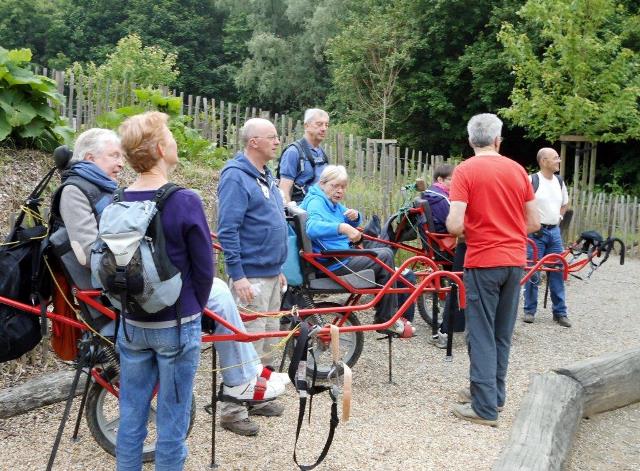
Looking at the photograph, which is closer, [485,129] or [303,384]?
[303,384]

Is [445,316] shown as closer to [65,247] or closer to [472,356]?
[472,356]

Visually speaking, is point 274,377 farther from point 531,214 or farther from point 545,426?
point 531,214

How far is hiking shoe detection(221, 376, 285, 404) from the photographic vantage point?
11.9ft

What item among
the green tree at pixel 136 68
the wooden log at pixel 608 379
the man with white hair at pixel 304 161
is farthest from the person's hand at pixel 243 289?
the green tree at pixel 136 68

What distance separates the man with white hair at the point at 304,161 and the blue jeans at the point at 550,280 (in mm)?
2783

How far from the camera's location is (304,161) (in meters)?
5.93

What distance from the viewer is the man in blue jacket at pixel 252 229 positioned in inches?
161

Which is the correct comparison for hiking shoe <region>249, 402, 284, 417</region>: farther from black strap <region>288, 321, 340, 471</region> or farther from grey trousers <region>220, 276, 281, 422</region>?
black strap <region>288, 321, 340, 471</region>

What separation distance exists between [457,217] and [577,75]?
1535 centimetres

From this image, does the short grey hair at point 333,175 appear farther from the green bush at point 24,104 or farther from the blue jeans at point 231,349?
the green bush at point 24,104

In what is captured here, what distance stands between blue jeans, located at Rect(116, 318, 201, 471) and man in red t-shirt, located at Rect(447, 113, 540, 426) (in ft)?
7.03

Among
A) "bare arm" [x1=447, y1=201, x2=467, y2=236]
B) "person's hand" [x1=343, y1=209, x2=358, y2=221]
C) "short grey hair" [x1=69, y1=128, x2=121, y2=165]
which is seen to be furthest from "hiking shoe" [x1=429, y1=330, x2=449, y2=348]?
"short grey hair" [x1=69, y1=128, x2=121, y2=165]

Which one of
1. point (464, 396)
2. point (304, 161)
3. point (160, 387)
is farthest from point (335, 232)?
point (160, 387)

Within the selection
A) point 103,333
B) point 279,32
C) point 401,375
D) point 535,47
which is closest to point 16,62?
point 103,333
